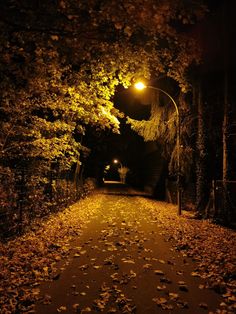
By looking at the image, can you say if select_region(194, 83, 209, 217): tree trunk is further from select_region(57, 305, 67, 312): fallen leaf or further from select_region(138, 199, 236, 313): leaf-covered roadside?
select_region(57, 305, 67, 312): fallen leaf

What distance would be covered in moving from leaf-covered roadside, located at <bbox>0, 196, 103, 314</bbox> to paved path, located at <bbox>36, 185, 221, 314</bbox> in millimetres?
291

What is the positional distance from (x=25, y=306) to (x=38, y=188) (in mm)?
8771

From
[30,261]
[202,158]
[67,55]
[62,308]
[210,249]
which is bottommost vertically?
[62,308]

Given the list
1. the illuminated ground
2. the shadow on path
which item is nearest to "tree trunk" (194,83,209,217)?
the illuminated ground

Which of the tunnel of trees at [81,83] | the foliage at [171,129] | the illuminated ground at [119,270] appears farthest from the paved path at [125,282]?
the foliage at [171,129]

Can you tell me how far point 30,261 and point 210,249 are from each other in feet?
16.4

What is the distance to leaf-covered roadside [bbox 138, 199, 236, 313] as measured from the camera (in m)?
6.80

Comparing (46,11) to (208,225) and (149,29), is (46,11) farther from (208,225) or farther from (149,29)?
(208,225)

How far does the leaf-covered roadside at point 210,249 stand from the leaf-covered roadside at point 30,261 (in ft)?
10.7

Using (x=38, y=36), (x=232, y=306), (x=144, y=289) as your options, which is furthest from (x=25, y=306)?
(x=38, y=36)

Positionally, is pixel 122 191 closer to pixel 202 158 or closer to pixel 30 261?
pixel 202 158

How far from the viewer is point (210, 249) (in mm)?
9945

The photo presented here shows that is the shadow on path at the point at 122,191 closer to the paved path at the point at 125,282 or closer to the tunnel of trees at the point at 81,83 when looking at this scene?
the tunnel of trees at the point at 81,83

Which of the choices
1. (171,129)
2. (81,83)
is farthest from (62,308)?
(171,129)
